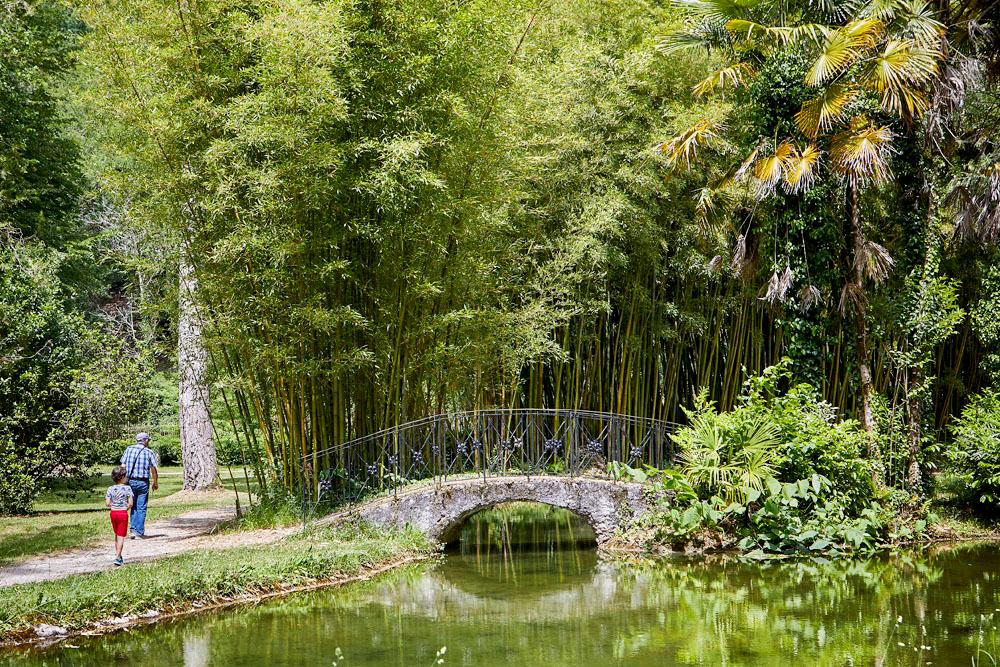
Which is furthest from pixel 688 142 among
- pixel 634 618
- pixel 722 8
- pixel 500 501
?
pixel 634 618

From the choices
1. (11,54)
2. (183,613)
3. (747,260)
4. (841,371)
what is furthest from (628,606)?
(11,54)

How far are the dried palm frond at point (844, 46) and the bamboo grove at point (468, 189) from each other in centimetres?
52

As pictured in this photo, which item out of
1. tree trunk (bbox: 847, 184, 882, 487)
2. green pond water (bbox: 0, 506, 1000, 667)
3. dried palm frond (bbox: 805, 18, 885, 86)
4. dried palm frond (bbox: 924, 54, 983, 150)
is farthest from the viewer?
tree trunk (bbox: 847, 184, 882, 487)

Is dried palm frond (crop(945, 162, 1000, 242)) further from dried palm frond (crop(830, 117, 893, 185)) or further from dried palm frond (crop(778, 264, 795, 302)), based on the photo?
dried palm frond (crop(778, 264, 795, 302))

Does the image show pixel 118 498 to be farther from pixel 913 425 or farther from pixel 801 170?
pixel 913 425

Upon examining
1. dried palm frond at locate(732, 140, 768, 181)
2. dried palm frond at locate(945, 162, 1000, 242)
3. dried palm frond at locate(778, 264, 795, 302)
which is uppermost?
dried palm frond at locate(732, 140, 768, 181)

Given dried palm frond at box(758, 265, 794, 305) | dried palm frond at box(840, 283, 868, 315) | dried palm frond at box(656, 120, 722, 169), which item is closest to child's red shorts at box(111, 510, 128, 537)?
dried palm frond at box(656, 120, 722, 169)

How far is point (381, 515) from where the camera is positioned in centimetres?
1088

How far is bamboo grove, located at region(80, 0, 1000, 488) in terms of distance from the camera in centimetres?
1029

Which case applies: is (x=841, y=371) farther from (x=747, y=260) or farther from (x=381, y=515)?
(x=381, y=515)

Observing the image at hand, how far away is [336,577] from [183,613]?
175 centimetres

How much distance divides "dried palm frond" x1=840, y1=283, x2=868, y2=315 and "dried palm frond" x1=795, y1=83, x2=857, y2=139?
1.84m

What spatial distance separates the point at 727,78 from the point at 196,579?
8.18 m

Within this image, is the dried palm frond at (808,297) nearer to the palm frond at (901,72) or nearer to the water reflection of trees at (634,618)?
the palm frond at (901,72)
